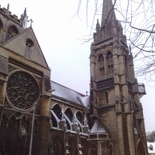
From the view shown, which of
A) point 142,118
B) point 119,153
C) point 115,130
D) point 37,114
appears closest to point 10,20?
point 37,114

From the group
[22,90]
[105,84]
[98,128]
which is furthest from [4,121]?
[105,84]

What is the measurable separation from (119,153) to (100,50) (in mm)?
19258

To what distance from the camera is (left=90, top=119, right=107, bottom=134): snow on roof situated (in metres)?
30.2

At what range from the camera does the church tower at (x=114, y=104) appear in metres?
29.5

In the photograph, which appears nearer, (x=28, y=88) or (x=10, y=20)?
(x=28, y=88)

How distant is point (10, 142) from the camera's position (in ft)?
58.6

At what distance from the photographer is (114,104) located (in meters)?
33.1

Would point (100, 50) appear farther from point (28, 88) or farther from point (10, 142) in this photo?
point (10, 142)

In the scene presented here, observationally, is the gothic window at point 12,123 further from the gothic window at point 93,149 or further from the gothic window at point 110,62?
the gothic window at point 110,62

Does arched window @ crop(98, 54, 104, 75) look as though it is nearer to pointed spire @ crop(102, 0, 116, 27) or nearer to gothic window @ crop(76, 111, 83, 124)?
gothic window @ crop(76, 111, 83, 124)

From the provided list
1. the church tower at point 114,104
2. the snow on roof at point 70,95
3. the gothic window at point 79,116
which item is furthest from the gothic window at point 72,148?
the snow on roof at point 70,95

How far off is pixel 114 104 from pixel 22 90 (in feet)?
54.4

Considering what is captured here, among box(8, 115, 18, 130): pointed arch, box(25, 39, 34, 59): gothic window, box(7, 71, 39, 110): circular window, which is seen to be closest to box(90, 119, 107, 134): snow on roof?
box(7, 71, 39, 110): circular window

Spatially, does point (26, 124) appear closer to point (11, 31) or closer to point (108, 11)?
point (11, 31)
